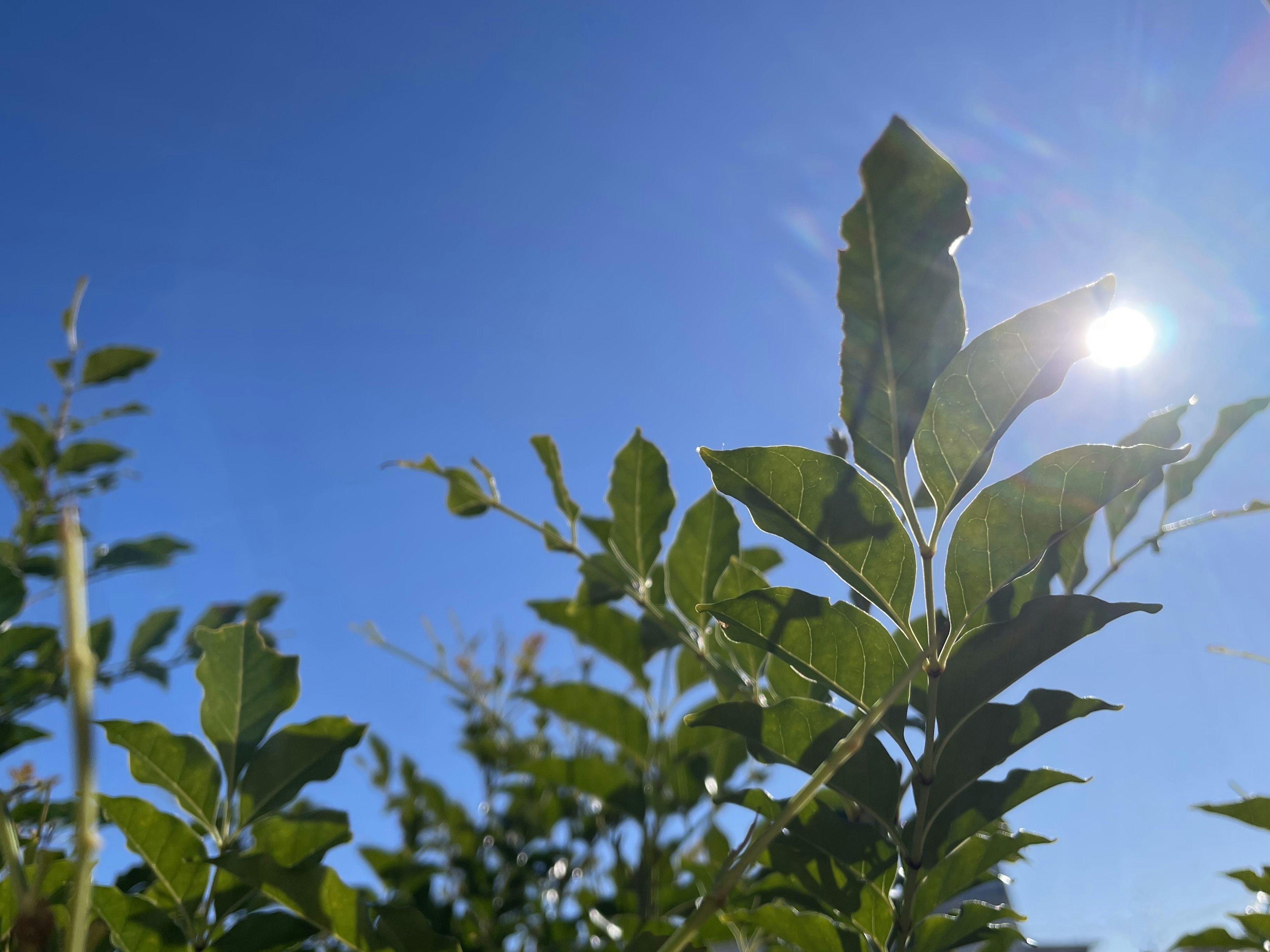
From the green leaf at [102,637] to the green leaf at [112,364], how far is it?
784 millimetres

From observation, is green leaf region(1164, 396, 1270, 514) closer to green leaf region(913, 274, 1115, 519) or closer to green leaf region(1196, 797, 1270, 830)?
green leaf region(1196, 797, 1270, 830)

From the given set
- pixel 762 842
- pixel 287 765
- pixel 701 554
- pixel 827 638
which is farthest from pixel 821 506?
pixel 287 765

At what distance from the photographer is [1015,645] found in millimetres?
680

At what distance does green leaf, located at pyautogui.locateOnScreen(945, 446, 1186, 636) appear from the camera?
65cm

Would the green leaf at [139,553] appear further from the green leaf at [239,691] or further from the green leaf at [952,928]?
the green leaf at [952,928]

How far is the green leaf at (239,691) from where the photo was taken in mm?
916

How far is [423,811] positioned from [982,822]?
2462 millimetres

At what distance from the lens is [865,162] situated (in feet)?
2.12

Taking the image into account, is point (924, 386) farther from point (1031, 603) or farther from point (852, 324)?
point (1031, 603)

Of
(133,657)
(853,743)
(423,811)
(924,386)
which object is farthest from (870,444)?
(423,811)

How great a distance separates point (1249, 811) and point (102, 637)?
2.44 metres

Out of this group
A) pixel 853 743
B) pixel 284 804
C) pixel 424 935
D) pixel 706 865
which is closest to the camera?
pixel 853 743

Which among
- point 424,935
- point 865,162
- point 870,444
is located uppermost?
point 865,162

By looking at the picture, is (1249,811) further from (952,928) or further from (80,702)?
(80,702)
